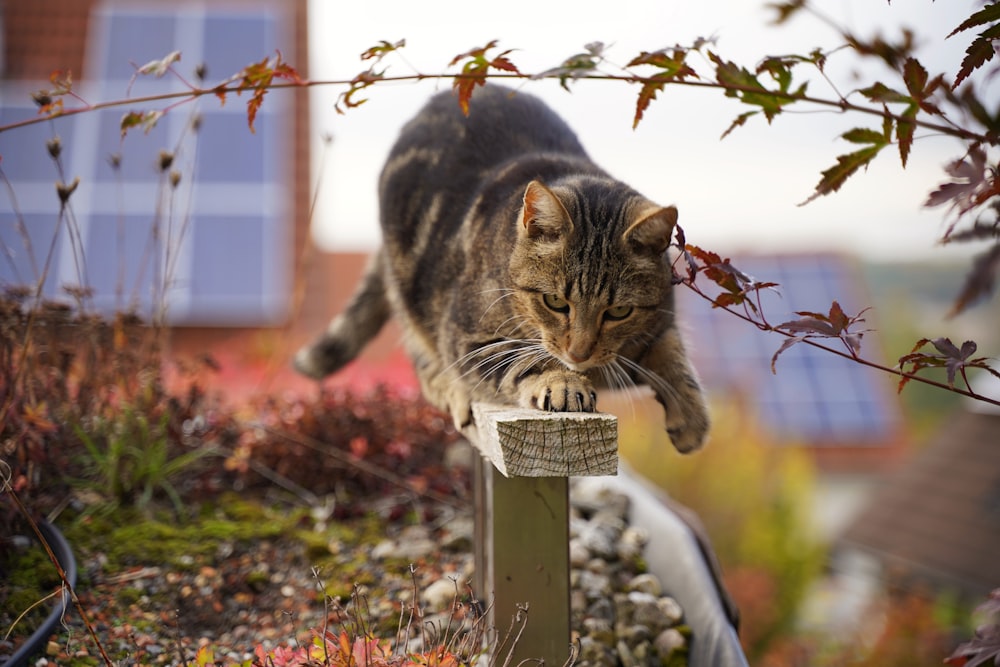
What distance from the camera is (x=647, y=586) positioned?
7.95 ft

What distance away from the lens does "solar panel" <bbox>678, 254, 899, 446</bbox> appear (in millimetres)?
9633

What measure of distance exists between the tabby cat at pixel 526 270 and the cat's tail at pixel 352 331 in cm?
29

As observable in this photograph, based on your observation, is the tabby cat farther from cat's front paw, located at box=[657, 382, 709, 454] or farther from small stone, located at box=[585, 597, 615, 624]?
small stone, located at box=[585, 597, 615, 624]

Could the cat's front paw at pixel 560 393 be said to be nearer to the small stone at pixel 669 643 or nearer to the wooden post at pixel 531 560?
the wooden post at pixel 531 560

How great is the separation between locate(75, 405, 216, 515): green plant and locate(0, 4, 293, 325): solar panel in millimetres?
2312

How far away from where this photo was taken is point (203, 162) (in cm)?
591

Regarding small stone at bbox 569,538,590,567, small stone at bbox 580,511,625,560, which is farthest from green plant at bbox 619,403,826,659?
small stone at bbox 569,538,590,567

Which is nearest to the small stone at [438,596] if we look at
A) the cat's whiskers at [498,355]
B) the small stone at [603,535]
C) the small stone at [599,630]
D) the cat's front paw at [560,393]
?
the small stone at [599,630]

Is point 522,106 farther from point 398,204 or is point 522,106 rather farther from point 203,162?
point 203,162

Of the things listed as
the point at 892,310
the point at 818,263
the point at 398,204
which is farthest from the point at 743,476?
the point at 892,310

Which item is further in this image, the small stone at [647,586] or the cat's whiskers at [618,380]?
the small stone at [647,586]

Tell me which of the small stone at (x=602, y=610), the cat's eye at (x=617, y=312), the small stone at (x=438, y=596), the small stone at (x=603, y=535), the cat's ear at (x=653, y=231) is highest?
the cat's ear at (x=653, y=231)

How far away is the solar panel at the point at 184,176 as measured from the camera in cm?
533

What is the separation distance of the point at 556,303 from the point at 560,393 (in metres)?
0.25
